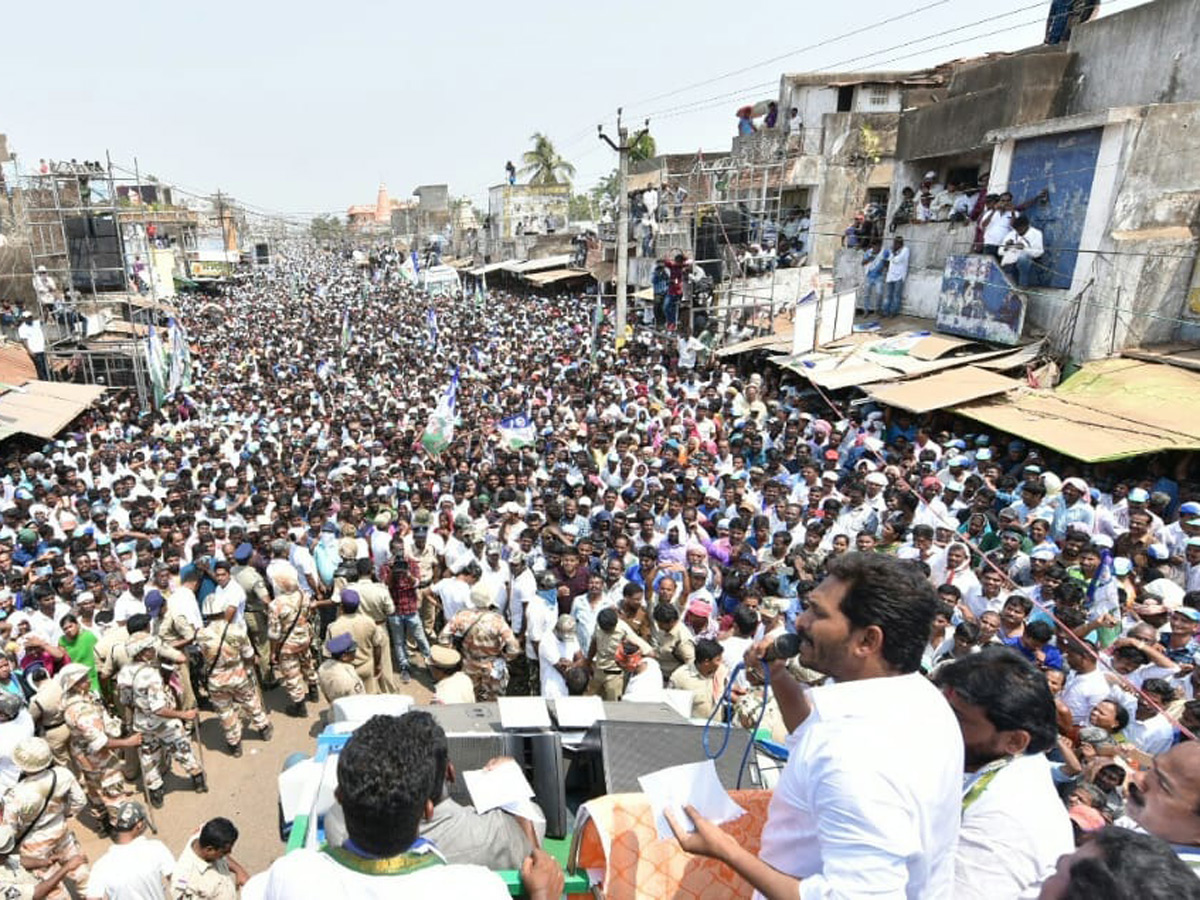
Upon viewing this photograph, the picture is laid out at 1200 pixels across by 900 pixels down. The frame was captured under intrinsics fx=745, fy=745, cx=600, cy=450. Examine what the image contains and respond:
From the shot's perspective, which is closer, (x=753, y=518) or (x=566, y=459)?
(x=753, y=518)

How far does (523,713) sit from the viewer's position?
2.69 meters

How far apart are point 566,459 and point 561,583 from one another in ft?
12.6

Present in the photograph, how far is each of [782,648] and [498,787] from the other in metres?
1.00

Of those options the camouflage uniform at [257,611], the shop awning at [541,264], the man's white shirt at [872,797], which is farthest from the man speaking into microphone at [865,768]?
the shop awning at [541,264]

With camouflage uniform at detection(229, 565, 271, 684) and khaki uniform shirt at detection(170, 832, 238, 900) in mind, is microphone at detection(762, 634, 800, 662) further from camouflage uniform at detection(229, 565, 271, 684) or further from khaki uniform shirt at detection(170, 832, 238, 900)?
camouflage uniform at detection(229, 565, 271, 684)

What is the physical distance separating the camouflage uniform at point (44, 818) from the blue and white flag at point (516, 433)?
6486 millimetres

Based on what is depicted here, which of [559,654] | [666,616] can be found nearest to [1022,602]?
[666,616]

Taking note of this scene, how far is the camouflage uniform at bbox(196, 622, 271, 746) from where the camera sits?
553cm

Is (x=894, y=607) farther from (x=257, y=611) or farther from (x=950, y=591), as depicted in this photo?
(x=257, y=611)

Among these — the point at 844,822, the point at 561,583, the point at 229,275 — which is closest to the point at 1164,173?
the point at 561,583

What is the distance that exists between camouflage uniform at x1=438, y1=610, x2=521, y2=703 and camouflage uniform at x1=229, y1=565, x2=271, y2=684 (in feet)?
5.69

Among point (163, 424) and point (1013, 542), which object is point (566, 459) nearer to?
point (1013, 542)

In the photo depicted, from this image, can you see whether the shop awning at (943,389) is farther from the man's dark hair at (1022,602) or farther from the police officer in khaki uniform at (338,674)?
the police officer in khaki uniform at (338,674)

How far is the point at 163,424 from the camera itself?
45.3 feet
